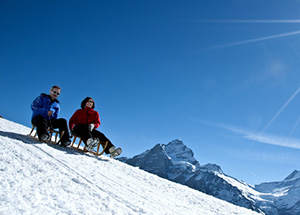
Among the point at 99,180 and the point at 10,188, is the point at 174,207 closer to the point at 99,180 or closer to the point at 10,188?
the point at 99,180

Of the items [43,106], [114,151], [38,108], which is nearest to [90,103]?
[43,106]

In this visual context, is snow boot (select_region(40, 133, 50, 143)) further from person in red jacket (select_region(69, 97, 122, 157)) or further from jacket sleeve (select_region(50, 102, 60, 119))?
jacket sleeve (select_region(50, 102, 60, 119))

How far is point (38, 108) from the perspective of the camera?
27.2ft

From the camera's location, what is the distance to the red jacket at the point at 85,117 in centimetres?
869

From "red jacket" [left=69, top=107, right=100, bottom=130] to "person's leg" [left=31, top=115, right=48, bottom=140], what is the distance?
1.07 meters

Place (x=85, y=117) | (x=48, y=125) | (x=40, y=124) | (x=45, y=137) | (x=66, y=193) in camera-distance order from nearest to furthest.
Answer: (x=66, y=193), (x=45, y=137), (x=40, y=124), (x=48, y=125), (x=85, y=117)

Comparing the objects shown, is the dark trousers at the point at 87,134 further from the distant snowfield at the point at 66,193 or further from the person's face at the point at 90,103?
the distant snowfield at the point at 66,193

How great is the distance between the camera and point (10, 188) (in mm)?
3482

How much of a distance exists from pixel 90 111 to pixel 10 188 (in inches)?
220

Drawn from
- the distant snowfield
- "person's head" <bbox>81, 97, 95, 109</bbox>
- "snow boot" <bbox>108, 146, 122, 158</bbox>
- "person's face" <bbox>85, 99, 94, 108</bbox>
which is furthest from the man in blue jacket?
the distant snowfield

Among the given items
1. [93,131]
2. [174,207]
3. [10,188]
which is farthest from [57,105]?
[174,207]

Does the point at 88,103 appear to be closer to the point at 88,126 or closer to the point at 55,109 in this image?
the point at 88,126

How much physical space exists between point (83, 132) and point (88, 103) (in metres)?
1.42

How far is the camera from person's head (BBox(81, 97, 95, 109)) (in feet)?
30.0
